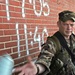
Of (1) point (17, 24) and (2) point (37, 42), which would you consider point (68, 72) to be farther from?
(2) point (37, 42)

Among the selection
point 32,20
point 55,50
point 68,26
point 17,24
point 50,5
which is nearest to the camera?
point 55,50

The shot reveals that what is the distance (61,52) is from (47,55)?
30 centimetres

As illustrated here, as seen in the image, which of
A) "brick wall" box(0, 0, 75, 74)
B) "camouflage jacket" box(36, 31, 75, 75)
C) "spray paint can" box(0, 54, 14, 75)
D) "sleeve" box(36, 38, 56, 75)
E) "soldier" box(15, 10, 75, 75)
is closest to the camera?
"spray paint can" box(0, 54, 14, 75)

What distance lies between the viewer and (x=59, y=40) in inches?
109

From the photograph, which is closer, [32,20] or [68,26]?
[68,26]

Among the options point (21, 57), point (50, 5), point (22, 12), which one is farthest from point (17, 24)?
point (50, 5)

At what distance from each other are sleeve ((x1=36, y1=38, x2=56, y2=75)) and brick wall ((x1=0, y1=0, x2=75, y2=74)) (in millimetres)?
551

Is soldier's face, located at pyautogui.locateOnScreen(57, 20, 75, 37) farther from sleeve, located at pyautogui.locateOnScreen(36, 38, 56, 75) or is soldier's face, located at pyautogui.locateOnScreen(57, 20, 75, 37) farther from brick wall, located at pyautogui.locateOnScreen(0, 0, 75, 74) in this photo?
brick wall, located at pyautogui.locateOnScreen(0, 0, 75, 74)

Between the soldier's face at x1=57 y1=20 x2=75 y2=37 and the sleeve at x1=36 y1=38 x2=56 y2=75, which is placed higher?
the soldier's face at x1=57 y1=20 x2=75 y2=37

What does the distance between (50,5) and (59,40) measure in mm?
1807

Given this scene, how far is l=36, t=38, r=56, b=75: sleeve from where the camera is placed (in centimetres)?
231

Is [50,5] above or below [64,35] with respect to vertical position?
Result: above

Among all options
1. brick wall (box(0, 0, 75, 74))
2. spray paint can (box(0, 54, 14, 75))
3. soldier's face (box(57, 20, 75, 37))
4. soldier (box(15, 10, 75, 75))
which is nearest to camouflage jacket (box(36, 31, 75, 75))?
soldier (box(15, 10, 75, 75))

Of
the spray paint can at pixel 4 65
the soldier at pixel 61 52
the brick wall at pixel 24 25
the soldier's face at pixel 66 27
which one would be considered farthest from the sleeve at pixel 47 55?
the spray paint can at pixel 4 65
